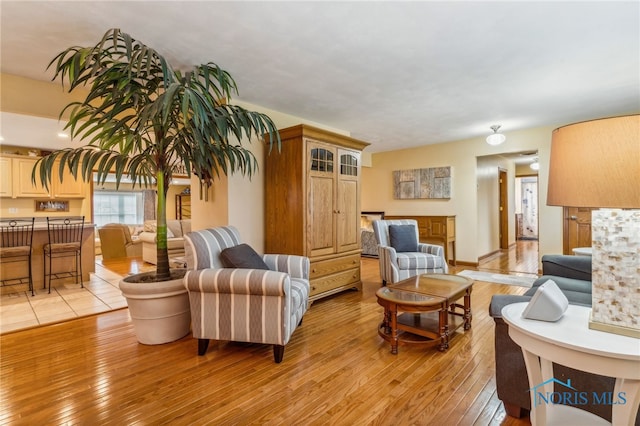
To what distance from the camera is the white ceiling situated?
6.57 feet

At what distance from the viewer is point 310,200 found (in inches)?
137

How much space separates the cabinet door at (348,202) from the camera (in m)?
3.87

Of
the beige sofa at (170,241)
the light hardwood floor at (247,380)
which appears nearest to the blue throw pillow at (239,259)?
the light hardwood floor at (247,380)

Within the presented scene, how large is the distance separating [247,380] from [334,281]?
1.90 m

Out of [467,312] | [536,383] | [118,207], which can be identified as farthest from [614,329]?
[118,207]

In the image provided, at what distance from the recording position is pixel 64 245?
428 centimetres

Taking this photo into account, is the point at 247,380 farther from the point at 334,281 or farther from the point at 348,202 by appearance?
the point at 348,202

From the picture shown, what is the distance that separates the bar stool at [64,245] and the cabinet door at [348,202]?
3.81 meters

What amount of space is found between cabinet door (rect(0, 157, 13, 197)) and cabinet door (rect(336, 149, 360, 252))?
20.4 feet

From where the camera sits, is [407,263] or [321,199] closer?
[321,199]

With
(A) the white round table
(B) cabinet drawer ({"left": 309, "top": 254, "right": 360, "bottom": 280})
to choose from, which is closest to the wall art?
(B) cabinet drawer ({"left": 309, "top": 254, "right": 360, "bottom": 280})

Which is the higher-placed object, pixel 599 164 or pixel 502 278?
pixel 599 164

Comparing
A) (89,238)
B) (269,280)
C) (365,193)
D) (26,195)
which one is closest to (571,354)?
(269,280)

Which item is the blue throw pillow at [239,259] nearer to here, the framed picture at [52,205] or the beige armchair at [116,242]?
the beige armchair at [116,242]
